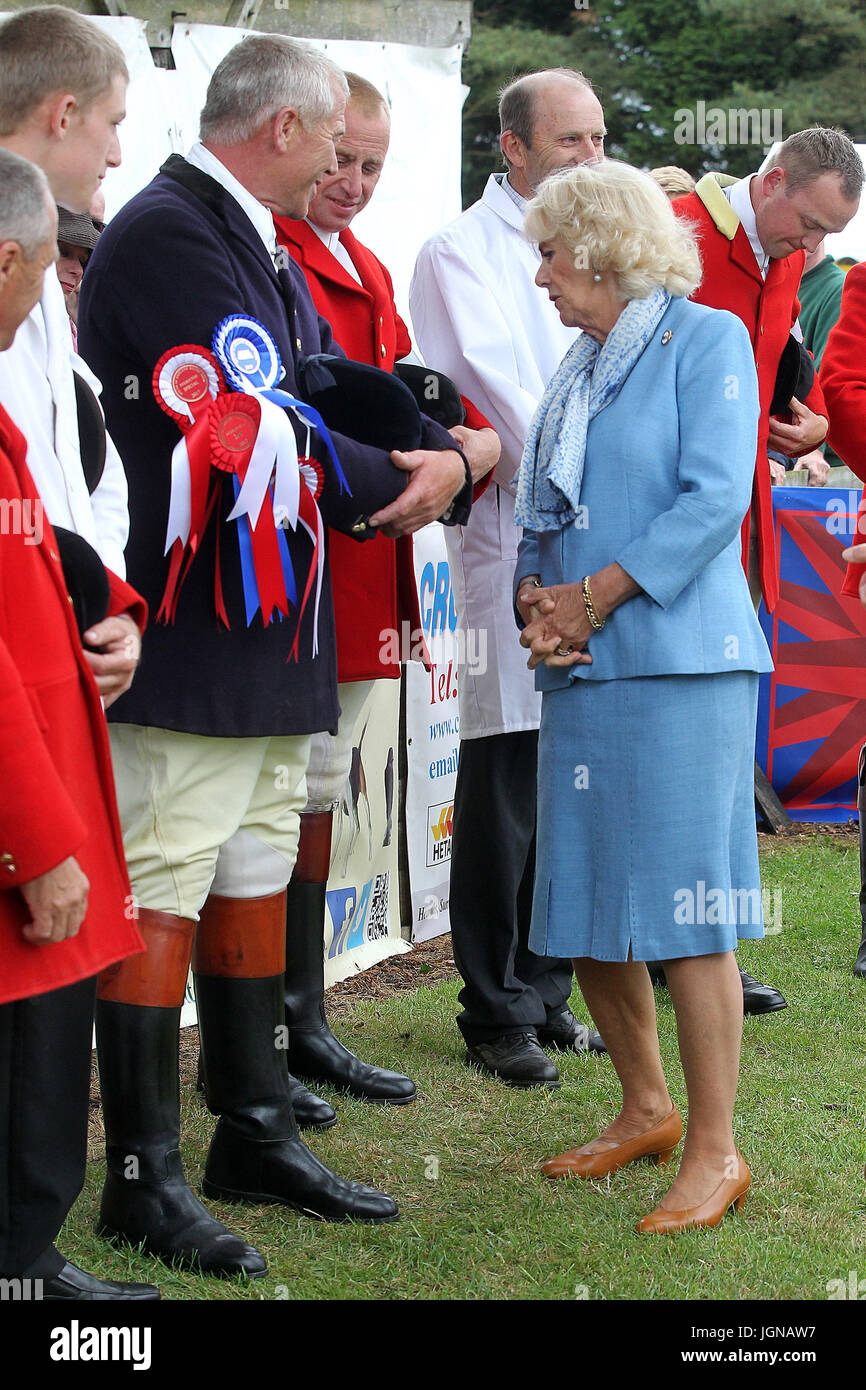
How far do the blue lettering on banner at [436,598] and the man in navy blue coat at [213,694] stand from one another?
223 centimetres

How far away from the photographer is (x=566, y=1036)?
13.1 feet

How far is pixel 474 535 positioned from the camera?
3859mm

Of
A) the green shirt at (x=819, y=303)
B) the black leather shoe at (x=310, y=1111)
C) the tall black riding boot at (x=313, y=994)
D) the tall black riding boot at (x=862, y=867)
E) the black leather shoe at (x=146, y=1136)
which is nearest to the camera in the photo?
the black leather shoe at (x=146, y=1136)

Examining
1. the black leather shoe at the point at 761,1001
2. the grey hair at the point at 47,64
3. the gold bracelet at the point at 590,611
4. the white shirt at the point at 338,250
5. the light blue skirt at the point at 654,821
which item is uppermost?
the grey hair at the point at 47,64

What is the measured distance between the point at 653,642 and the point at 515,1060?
136 cm

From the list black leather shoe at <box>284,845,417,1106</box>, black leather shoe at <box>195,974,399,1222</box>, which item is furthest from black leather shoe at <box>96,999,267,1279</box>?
black leather shoe at <box>284,845,417,1106</box>

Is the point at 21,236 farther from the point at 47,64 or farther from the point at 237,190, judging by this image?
the point at 237,190

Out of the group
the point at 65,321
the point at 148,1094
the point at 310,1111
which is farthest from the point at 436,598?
the point at 65,321

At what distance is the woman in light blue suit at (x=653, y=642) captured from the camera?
111 inches

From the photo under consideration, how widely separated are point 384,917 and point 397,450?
260 cm

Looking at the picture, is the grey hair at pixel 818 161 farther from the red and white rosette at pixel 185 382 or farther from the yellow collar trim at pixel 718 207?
the red and white rosette at pixel 185 382

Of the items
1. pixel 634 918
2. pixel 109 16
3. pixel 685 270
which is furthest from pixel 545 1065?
pixel 109 16

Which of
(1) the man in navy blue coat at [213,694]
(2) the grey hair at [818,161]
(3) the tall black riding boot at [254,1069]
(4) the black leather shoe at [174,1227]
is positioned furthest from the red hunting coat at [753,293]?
(4) the black leather shoe at [174,1227]
